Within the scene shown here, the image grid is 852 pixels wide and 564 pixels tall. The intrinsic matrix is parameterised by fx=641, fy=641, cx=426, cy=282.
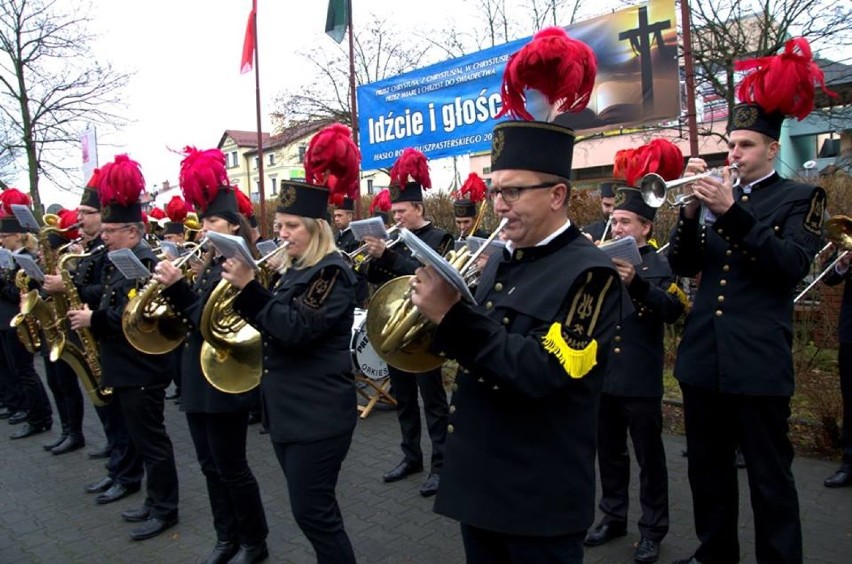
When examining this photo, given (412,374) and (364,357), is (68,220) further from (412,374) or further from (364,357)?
(412,374)

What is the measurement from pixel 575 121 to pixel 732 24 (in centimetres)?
879

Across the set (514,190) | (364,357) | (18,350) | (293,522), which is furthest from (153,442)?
(18,350)

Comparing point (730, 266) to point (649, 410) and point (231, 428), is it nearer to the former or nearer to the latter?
point (649, 410)

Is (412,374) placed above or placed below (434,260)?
below

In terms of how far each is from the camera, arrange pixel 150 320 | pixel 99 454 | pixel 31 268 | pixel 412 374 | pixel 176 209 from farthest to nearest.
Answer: pixel 176 209
pixel 99 454
pixel 31 268
pixel 412 374
pixel 150 320

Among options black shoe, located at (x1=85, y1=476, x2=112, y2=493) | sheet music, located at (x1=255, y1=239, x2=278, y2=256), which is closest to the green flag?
sheet music, located at (x1=255, y1=239, x2=278, y2=256)

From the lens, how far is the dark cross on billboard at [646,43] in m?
6.88

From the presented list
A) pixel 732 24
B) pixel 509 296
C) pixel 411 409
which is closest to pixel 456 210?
pixel 411 409

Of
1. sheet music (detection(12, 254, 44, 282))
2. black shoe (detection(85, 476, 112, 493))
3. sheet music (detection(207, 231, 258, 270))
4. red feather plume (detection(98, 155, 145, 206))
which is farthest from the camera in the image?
sheet music (detection(12, 254, 44, 282))

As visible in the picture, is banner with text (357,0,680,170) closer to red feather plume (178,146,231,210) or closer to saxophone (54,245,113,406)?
red feather plume (178,146,231,210)

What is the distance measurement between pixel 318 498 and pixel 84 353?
368 cm

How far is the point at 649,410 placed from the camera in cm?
416

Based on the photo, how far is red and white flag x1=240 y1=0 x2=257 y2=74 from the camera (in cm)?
1292

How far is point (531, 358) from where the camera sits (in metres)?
2.05
